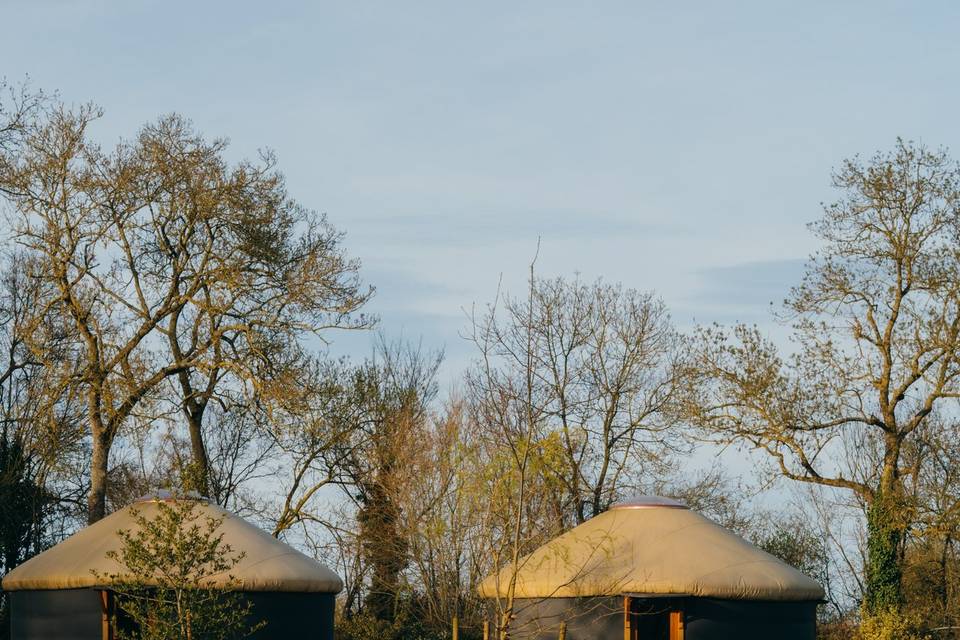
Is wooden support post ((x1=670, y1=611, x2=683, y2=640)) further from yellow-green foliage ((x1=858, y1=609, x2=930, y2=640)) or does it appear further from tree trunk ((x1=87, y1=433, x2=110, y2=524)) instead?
tree trunk ((x1=87, y1=433, x2=110, y2=524))

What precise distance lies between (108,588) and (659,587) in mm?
6850

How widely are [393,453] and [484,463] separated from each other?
4.33 meters

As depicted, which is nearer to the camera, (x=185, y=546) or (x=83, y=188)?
(x=185, y=546)

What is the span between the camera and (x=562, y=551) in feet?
56.4

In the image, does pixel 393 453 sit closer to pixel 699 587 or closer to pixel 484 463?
pixel 484 463

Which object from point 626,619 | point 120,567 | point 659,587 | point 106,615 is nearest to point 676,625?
point 659,587

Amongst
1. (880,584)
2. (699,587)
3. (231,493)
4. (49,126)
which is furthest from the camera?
(231,493)

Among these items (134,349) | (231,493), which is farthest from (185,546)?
(231,493)

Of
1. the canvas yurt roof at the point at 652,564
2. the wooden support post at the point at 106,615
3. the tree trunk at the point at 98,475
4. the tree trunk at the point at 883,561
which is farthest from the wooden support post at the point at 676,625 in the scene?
the tree trunk at the point at 98,475

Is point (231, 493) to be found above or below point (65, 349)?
below

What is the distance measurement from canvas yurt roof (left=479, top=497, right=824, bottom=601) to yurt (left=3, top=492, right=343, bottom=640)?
2483mm

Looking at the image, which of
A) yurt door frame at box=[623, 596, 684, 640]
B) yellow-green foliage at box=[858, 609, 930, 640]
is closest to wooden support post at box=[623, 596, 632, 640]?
yurt door frame at box=[623, 596, 684, 640]

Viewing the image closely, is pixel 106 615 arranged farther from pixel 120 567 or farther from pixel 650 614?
pixel 650 614

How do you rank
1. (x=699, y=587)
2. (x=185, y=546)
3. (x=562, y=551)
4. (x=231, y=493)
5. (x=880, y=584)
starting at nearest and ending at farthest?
(x=185, y=546), (x=699, y=587), (x=562, y=551), (x=880, y=584), (x=231, y=493)
